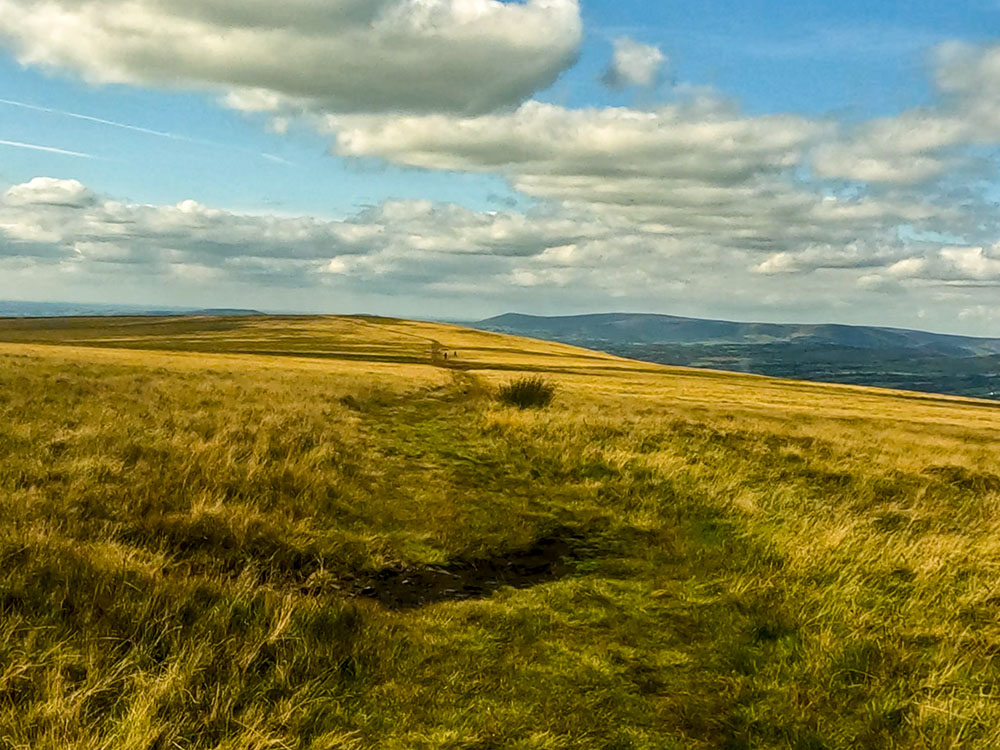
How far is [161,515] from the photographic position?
9.14 metres

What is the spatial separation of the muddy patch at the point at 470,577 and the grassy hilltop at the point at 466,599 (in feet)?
0.16

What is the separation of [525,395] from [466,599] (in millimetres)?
20909

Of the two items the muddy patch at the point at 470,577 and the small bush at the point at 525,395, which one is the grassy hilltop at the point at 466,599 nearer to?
the muddy patch at the point at 470,577

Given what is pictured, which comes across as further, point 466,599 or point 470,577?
point 470,577

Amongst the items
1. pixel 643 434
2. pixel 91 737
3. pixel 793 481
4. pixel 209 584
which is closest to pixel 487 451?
pixel 643 434

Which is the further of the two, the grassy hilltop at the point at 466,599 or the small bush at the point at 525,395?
the small bush at the point at 525,395

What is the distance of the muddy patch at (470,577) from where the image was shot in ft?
26.5

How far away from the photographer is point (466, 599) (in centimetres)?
809

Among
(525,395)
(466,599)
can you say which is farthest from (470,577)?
(525,395)

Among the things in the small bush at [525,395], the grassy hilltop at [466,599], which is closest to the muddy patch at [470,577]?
the grassy hilltop at [466,599]

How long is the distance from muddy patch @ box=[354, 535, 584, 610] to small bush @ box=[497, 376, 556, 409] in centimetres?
1721

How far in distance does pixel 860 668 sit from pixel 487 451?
475 inches

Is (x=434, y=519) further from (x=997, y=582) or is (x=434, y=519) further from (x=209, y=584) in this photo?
(x=997, y=582)

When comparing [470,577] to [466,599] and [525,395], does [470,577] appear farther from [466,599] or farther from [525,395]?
[525,395]
